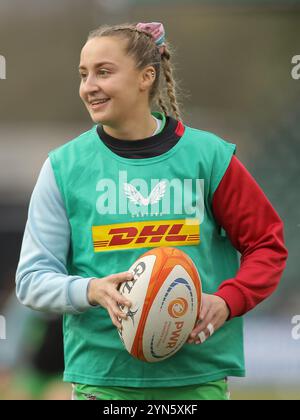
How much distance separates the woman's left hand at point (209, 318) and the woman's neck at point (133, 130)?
1.60 feet

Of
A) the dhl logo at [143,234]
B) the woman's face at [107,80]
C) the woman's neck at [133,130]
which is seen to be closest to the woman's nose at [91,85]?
the woman's face at [107,80]

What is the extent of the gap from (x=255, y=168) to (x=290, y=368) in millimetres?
1169

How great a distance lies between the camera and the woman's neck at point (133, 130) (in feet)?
8.48

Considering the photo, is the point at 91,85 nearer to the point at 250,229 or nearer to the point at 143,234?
the point at 143,234

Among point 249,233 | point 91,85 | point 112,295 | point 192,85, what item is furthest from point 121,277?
point 192,85

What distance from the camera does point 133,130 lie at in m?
2.59

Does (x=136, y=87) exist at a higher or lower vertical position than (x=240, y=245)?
higher

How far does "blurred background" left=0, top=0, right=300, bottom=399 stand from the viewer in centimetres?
511

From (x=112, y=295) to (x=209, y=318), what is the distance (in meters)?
0.27

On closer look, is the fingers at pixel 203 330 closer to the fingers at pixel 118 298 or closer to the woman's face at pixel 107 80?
the fingers at pixel 118 298

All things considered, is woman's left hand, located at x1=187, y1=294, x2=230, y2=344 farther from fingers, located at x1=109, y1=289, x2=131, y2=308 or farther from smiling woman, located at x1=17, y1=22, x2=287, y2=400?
fingers, located at x1=109, y1=289, x2=131, y2=308
